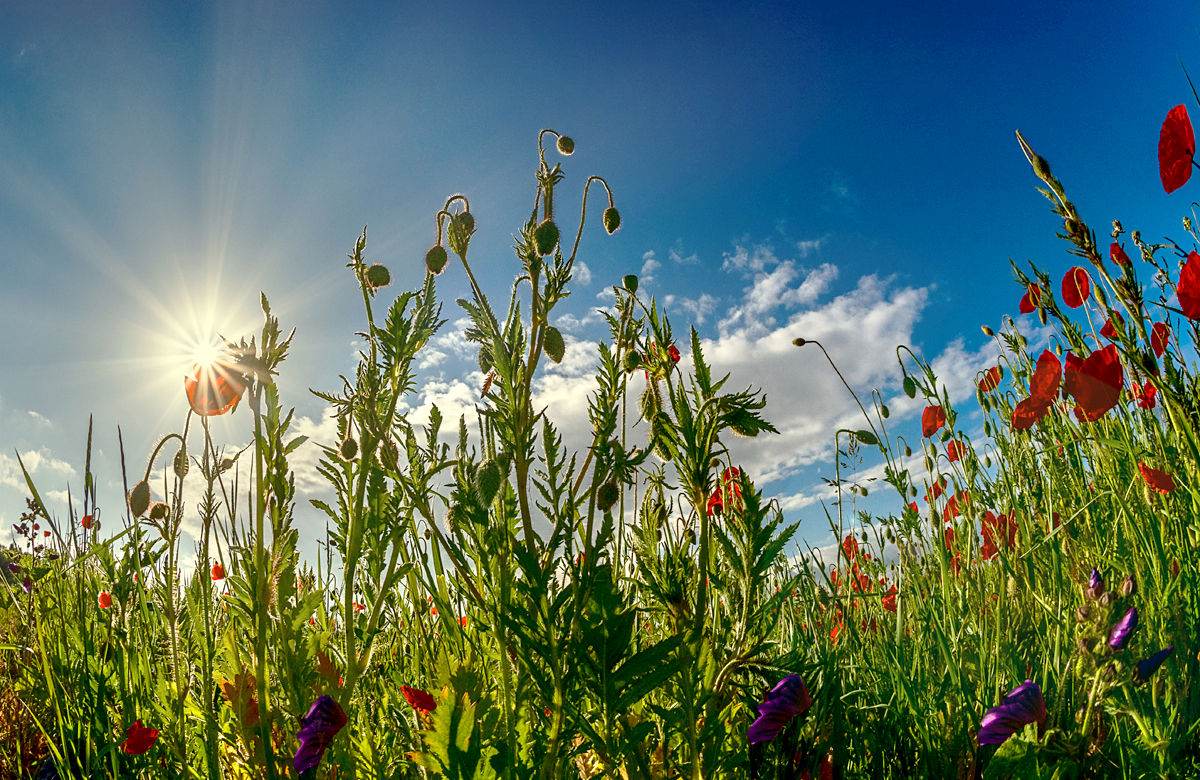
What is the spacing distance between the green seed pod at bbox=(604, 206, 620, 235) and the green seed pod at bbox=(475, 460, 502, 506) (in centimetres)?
96

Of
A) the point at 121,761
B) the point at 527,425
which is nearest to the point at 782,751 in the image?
the point at 527,425

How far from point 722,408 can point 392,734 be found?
1.17 metres

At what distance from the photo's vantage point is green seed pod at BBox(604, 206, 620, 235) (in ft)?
5.75

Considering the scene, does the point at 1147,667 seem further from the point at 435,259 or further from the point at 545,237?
the point at 435,259

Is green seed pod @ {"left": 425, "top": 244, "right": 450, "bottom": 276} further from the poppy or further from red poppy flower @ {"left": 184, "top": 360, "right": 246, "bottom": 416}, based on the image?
the poppy

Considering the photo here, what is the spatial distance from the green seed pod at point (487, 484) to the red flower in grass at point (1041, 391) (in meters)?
2.35

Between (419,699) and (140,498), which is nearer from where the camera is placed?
(419,699)

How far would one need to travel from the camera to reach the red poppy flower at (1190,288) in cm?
151

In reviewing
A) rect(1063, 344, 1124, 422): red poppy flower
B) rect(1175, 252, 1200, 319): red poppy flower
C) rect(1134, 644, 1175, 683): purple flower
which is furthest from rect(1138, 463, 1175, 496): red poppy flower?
rect(1134, 644, 1175, 683): purple flower

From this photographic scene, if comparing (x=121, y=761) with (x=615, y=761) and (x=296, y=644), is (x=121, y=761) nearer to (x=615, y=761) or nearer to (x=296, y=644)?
(x=296, y=644)

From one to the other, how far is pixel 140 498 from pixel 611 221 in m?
1.63

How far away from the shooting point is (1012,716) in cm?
107

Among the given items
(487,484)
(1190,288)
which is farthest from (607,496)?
(1190,288)

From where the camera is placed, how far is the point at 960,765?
1229mm
